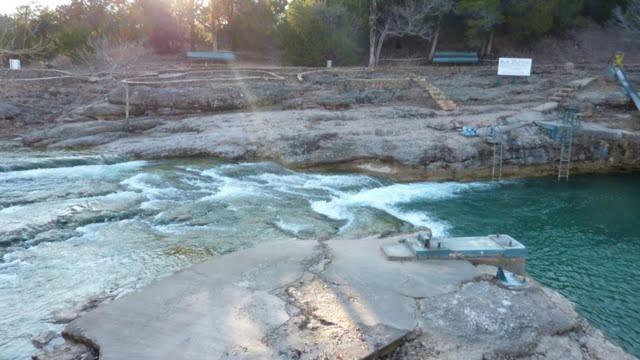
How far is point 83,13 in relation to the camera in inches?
1534

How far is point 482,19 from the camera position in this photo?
32250 millimetres

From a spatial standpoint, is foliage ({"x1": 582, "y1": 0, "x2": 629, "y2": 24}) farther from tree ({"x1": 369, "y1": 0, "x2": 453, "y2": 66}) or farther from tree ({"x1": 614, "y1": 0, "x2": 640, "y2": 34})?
tree ({"x1": 369, "y1": 0, "x2": 453, "y2": 66})

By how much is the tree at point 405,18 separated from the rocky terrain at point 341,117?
4.32 m

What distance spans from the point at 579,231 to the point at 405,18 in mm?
23519

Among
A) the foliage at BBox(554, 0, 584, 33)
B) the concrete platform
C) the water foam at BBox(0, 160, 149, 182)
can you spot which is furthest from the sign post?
the concrete platform

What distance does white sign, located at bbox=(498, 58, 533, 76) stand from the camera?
2638cm

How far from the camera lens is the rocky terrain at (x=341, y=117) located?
1761 cm

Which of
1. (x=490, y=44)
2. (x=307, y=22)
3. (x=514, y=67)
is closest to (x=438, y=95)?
(x=514, y=67)

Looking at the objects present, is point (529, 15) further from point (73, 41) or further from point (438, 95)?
point (73, 41)

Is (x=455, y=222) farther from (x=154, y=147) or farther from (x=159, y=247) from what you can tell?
(x=154, y=147)

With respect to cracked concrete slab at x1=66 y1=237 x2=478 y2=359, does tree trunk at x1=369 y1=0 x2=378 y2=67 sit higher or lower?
higher

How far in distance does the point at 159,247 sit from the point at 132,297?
12.1ft

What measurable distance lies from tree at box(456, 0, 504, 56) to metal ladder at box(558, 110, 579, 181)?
14.7 m

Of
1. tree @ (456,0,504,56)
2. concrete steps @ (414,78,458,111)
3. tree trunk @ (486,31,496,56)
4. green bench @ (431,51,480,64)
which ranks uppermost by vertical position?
tree @ (456,0,504,56)
